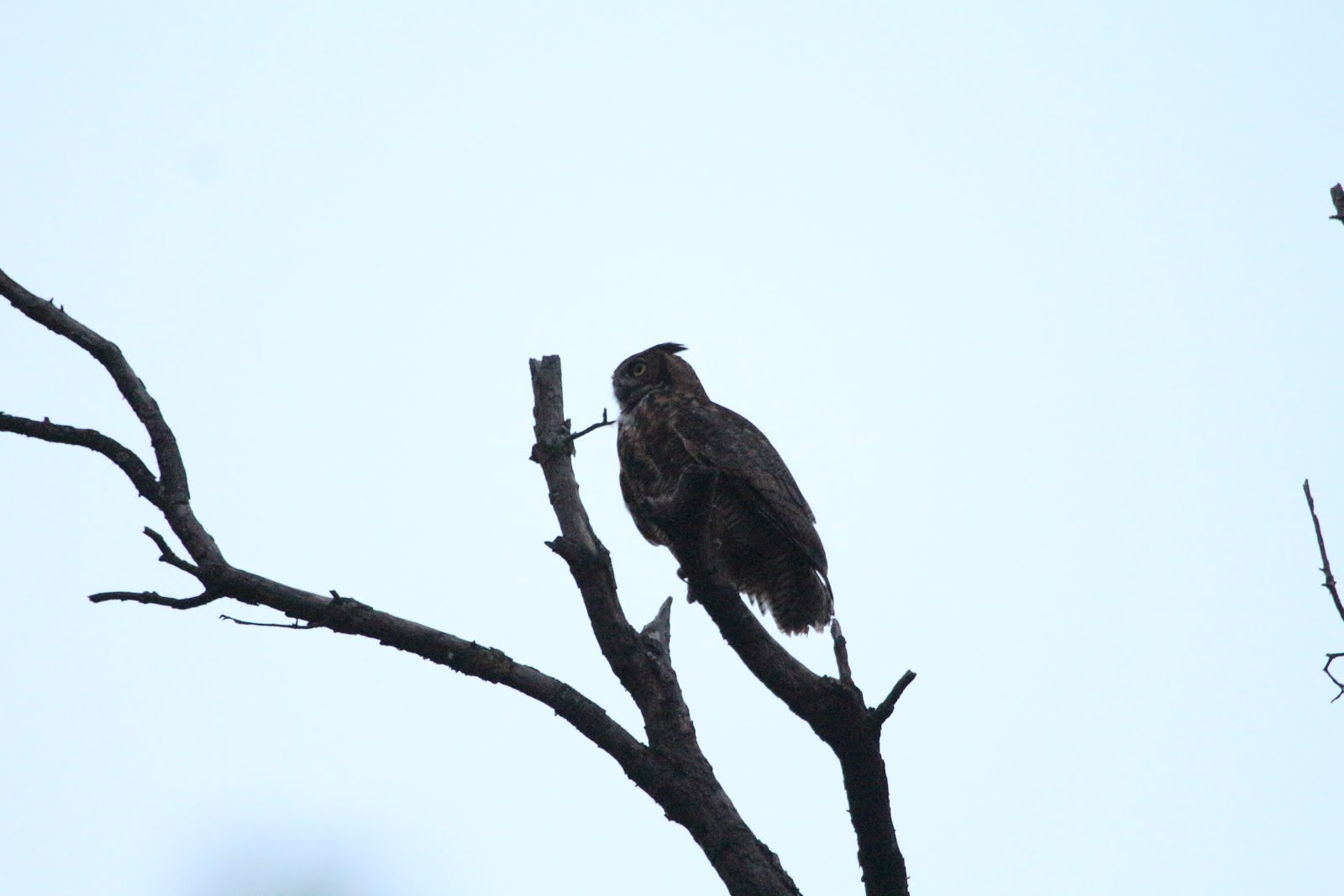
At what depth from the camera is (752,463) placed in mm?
5309

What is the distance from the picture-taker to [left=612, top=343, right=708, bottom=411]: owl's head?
20.4 ft

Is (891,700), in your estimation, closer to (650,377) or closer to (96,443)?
(96,443)

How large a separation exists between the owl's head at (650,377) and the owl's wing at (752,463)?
39 cm

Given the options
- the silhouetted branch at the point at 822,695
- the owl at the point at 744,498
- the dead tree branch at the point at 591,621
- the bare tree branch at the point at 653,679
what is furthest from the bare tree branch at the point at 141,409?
the owl at the point at 744,498

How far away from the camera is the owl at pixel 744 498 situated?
17.0ft

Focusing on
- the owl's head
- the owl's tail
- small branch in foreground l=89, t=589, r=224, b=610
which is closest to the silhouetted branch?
small branch in foreground l=89, t=589, r=224, b=610

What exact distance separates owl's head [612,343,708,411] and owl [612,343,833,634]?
367mm

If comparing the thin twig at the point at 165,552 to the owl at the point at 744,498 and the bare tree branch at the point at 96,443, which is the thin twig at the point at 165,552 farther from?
the owl at the point at 744,498

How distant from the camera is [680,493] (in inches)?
133

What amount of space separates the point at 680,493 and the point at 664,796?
2.65 feet

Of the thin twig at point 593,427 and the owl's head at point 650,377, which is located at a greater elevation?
the owl's head at point 650,377

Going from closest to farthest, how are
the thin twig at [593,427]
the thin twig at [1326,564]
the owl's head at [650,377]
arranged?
the thin twig at [1326,564] → the thin twig at [593,427] → the owl's head at [650,377]

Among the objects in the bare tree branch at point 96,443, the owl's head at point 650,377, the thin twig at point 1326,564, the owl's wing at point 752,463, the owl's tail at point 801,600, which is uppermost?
the owl's head at point 650,377

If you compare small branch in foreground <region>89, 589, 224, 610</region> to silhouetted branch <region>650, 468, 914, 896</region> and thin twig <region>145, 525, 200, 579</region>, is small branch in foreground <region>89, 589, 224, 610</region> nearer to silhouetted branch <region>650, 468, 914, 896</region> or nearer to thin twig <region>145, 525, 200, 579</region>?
thin twig <region>145, 525, 200, 579</region>
